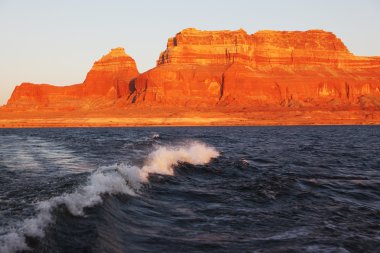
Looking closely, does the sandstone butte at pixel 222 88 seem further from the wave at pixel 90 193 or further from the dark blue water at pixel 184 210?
the dark blue water at pixel 184 210

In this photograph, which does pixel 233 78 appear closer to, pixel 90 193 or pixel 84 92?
pixel 84 92

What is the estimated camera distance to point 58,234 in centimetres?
850

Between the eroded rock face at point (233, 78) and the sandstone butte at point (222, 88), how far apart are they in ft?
1.10

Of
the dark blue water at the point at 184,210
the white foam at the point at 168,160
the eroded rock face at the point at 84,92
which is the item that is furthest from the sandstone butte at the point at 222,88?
the dark blue water at the point at 184,210

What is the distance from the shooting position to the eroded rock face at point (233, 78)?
135m

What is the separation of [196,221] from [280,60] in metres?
151

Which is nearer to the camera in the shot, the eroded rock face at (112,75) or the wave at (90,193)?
the wave at (90,193)

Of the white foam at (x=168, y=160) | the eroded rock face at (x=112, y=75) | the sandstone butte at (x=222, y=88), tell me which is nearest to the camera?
the white foam at (x=168, y=160)

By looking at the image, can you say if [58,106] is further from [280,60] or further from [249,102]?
A: [280,60]

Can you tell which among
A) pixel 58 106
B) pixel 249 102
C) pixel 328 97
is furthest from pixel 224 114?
pixel 58 106

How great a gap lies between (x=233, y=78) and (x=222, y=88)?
4.80m

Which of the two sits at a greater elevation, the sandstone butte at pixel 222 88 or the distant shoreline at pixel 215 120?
the sandstone butte at pixel 222 88

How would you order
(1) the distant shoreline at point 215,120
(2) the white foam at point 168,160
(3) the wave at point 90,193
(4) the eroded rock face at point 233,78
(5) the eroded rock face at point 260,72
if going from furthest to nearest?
1. (5) the eroded rock face at point 260,72
2. (4) the eroded rock face at point 233,78
3. (1) the distant shoreline at point 215,120
4. (2) the white foam at point 168,160
5. (3) the wave at point 90,193

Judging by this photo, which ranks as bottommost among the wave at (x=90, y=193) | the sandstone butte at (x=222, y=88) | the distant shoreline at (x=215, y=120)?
the distant shoreline at (x=215, y=120)
